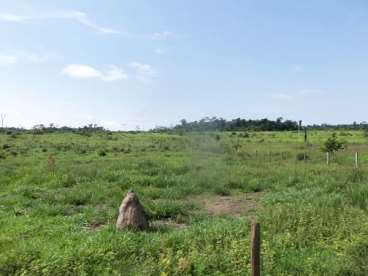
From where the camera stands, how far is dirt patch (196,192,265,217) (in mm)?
14234

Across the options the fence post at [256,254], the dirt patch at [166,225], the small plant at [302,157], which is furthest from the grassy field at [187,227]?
the small plant at [302,157]

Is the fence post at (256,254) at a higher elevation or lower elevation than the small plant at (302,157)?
higher

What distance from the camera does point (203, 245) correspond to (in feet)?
31.8

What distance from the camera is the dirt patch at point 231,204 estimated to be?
46.7 feet

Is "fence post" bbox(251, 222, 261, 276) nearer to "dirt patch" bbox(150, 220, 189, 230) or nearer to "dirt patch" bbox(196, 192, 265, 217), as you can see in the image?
"dirt patch" bbox(150, 220, 189, 230)

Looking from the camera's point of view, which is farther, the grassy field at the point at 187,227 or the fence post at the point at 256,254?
the grassy field at the point at 187,227

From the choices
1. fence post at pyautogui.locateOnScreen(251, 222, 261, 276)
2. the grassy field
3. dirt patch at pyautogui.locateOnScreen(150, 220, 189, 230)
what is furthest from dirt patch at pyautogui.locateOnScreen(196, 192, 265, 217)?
fence post at pyautogui.locateOnScreen(251, 222, 261, 276)

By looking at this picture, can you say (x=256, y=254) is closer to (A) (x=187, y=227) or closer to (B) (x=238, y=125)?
(A) (x=187, y=227)

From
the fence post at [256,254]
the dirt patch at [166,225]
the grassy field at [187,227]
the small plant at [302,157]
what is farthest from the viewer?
the small plant at [302,157]

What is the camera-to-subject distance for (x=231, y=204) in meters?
15.7

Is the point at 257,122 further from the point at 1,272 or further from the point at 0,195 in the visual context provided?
the point at 1,272

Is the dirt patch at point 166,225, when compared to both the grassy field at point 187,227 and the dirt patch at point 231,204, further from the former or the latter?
the dirt patch at point 231,204

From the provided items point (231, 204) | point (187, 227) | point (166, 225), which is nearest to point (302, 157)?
point (231, 204)

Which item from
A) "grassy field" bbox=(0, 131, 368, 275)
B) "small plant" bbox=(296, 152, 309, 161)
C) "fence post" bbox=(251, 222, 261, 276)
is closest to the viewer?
"fence post" bbox=(251, 222, 261, 276)
